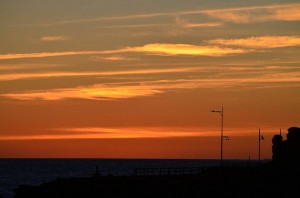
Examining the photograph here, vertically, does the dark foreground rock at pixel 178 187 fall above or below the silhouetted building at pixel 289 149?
below

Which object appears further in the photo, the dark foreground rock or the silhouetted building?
the silhouetted building

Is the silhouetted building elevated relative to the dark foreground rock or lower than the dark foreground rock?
elevated

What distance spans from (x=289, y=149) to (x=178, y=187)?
32676mm

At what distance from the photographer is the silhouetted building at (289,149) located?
353ft

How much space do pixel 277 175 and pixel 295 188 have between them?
7814mm

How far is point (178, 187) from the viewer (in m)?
81.6

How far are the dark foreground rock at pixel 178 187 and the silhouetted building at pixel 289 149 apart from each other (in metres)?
16.6

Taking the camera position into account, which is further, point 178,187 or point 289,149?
point 289,149

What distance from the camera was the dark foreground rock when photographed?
80.7 metres

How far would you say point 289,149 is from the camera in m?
109

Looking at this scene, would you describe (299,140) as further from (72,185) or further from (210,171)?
(72,185)

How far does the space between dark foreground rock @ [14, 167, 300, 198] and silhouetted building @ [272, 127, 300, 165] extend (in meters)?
16.6

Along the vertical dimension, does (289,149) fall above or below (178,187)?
above

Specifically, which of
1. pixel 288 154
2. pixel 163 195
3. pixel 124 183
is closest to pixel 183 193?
pixel 163 195
